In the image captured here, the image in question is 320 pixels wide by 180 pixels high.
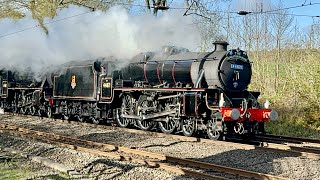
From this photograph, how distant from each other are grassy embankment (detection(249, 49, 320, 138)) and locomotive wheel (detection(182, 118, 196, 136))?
405 cm

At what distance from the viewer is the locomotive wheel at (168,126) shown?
13.0m

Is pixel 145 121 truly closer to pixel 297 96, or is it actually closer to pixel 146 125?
pixel 146 125

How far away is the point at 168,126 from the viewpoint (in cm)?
1329

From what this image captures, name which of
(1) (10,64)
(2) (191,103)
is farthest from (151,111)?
(1) (10,64)

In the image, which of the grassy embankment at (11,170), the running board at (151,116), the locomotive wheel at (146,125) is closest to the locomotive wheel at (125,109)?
the running board at (151,116)

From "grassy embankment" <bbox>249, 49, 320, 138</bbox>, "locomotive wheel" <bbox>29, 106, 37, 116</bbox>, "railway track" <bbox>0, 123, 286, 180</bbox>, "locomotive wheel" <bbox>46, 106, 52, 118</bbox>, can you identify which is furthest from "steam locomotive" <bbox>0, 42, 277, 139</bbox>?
"grassy embankment" <bbox>249, 49, 320, 138</bbox>

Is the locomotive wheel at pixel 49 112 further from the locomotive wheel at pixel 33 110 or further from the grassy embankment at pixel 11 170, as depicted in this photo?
the grassy embankment at pixel 11 170

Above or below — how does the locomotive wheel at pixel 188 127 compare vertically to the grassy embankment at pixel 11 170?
above

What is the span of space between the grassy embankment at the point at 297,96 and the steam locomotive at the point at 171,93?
339 cm

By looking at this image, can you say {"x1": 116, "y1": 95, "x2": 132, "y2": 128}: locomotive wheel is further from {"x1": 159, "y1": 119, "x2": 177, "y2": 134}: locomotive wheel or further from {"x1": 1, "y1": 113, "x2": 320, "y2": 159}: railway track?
{"x1": 159, "y1": 119, "x2": 177, "y2": 134}: locomotive wheel

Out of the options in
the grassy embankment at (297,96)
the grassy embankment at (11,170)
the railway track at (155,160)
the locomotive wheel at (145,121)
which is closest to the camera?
the grassy embankment at (11,170)

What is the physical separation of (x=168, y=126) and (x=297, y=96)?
717 cm

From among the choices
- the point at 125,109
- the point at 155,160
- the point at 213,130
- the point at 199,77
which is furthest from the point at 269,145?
the point at 125,109

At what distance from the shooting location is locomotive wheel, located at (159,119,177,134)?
13.0m
